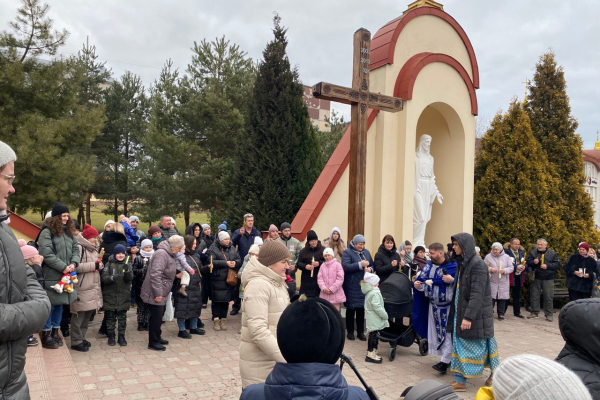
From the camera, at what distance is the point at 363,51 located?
8.83m

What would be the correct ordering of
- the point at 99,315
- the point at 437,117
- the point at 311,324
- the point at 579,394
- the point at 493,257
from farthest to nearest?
the point at 437,117, the point at 493,257, the point at 99,315, the point at 311,324, the point at 579,394

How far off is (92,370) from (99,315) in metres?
3.14

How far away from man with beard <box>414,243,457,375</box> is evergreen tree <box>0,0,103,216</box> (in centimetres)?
1101

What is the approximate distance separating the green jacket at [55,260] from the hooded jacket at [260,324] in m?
3.87

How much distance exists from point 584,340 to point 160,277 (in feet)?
18.2

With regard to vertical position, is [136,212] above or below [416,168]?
below

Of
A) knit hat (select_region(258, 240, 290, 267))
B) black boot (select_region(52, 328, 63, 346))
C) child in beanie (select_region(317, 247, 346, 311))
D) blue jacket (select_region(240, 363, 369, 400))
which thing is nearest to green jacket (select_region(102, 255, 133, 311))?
black boot (select_region(52, 328, 63, 346))

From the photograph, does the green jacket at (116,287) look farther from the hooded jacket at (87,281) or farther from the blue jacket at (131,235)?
the blue jacket at (131,235)

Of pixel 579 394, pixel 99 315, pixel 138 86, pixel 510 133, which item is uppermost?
pixel 138 86

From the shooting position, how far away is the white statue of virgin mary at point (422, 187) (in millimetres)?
10969

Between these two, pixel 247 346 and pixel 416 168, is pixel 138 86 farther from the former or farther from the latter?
pixel 247 346

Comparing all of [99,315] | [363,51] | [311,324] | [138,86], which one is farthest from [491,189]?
[138,86]

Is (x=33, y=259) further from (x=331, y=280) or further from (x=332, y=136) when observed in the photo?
(x=332, y=136)

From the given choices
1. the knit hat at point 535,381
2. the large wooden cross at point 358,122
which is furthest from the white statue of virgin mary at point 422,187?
the knit hat at point 535,381
